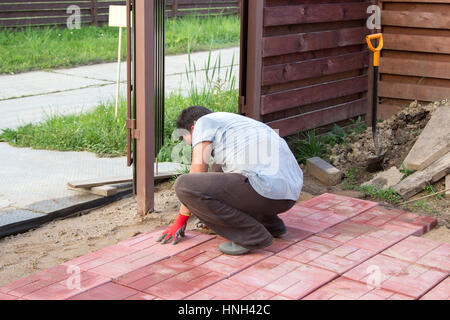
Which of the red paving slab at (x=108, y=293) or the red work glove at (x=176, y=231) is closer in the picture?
the red paving slab at (x=108, y=293)

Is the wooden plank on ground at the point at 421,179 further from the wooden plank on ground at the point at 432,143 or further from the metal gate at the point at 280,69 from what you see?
the metal gate at the point at 280,69

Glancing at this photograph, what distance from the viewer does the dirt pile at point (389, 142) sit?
6227mm

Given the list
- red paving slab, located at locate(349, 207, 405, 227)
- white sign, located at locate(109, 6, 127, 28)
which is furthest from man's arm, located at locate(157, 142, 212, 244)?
white sign, located at locate(109, 6, 127, 28)

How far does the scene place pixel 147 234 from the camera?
14.6 feet

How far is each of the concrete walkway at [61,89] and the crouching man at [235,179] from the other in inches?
129

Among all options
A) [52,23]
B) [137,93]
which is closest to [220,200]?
[137,93]

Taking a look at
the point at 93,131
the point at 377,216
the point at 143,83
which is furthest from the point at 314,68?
the point at 93,131

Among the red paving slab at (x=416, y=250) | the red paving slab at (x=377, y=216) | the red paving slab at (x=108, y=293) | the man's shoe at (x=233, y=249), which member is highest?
the man's shoe at (x=233, y=249)

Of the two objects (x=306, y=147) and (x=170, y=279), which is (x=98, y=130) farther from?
(x=170, y=279)

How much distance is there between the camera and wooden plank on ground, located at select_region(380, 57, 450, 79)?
698 centimetres

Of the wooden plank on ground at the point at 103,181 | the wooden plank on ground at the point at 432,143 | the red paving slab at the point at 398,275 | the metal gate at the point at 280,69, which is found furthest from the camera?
the wooden plank on ground at the point at 432,143

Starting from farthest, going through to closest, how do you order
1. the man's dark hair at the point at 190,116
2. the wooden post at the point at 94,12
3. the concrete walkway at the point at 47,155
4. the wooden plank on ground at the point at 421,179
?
the wooden post at the point at 94,12
the wooden plank on ground at the point at 421,179
the concrete walkway at the point at 47,155
the man's dark hair at the point at 190,116

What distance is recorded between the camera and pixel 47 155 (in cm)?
666

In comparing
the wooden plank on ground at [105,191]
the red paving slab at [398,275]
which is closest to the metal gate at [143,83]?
the wooden plank on ground at [105,191]
